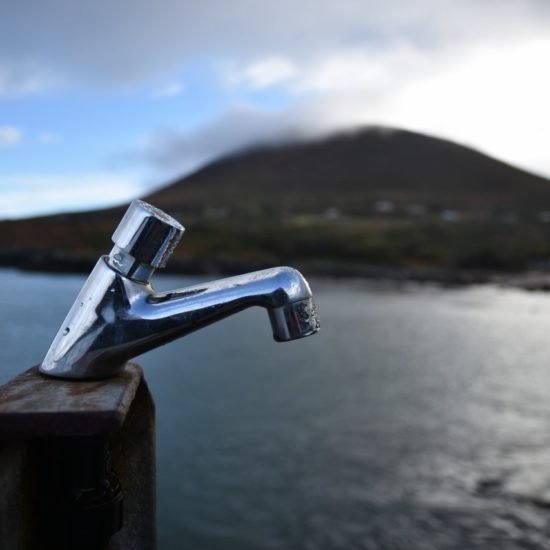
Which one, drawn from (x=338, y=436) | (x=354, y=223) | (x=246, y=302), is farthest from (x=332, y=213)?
(x=246, y=302)

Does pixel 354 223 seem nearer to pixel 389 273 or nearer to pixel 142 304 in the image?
pixel 389 273

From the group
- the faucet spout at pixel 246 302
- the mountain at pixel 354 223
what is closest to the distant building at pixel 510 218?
the mountain at pixel 354 223

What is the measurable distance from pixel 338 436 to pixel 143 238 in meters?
4.15

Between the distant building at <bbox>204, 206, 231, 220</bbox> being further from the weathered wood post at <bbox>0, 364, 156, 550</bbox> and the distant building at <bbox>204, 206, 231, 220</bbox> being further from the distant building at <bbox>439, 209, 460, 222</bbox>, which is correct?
the weathered wood post at <bbox>0, 364, 156, 550</bbox>

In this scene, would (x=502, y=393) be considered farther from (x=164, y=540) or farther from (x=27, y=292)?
(x=27, y=292)

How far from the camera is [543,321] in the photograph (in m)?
12.9

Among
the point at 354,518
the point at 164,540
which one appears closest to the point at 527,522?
the point at 354,518

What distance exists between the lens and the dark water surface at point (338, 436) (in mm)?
3297

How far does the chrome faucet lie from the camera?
3.14 ft

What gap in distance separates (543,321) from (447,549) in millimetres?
11026

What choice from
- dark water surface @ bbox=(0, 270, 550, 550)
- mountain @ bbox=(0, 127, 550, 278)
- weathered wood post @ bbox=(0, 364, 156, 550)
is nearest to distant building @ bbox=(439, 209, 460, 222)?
mountain @ bbox=(0, 127, 550, 278)

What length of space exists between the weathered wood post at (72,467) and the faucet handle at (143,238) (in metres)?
0.20

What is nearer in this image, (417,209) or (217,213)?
(217,213)

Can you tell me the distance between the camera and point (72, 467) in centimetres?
94
